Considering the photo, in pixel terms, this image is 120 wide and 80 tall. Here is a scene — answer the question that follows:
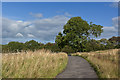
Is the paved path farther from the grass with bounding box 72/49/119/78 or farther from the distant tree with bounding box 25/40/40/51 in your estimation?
the distant tree with bounding box 25/40/40/51

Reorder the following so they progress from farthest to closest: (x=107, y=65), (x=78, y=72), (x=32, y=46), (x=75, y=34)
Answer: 1. (x=32, y=46)
2. (x=75, y=34)
3. (x=78, y=72)
4. (x=107, y=65)

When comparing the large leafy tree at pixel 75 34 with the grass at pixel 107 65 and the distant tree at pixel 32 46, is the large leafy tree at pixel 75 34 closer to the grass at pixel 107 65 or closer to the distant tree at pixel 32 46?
the distant tree at pixel 32 46

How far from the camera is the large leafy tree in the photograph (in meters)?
40.6

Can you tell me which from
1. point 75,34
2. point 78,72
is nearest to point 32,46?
point 75,34

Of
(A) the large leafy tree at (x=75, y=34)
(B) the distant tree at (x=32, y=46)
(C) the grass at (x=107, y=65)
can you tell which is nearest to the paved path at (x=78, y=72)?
(C) the grass at (x=107, y=65)

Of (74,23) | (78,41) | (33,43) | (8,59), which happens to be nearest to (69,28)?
(74,23)

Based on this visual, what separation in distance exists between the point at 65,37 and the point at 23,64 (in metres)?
31.7

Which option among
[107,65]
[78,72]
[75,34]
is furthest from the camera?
[75,34]

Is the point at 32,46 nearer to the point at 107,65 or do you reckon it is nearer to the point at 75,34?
the point at 75,34

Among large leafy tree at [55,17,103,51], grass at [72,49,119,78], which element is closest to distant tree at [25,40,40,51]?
large leafy tree at [55,17,103,51]

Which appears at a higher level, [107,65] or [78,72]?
[107,65]

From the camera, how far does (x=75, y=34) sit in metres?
40.1

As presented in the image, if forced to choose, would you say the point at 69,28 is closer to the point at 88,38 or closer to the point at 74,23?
the point at 74,23

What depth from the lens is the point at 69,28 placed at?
4206 cm
